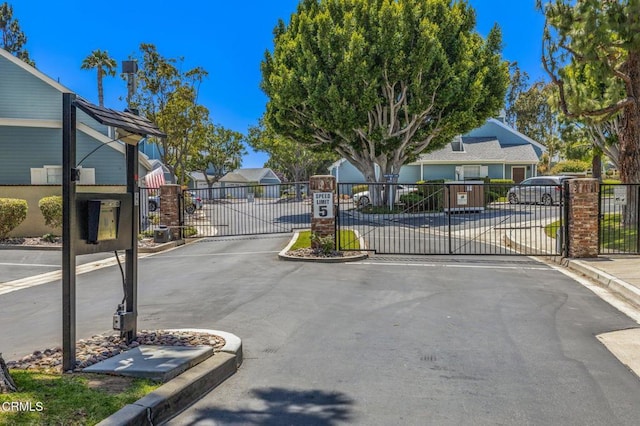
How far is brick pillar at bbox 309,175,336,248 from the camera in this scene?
13.5 meters

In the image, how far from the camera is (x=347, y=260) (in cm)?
1272

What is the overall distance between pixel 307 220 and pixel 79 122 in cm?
1073

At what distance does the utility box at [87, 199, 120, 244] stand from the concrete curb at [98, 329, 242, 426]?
158cm

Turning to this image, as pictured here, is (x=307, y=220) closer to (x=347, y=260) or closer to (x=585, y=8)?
(x=347, y=260)

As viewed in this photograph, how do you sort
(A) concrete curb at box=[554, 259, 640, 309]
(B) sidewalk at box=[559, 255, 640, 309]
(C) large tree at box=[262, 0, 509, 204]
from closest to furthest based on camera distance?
(A) concrete curb at box=[554, 259, 640, 309], (B) sidewalk at box=[559, 255, 640, 309], (C) large tree at box=[262, 0, 509, 204]

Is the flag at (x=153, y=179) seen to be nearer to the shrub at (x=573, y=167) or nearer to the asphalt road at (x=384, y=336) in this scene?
the asphalt road at (x=384, y=336)

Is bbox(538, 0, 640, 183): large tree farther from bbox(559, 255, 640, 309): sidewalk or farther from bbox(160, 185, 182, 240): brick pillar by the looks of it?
bbox(160, 185, 182, 240): brick pillar

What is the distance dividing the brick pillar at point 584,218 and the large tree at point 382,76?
41.7ft

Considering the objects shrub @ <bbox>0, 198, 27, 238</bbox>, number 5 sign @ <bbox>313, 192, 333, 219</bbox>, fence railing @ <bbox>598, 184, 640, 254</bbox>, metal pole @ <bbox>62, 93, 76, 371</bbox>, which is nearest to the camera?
metal pole @ <bbox>62, 93, 76, 371</bbox>

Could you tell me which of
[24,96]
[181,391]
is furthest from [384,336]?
[24,96]

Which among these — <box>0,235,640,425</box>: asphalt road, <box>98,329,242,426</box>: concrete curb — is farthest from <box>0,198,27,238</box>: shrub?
<box>98,329,242,426</box>: concrete curb

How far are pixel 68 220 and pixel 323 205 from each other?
29.9 feet

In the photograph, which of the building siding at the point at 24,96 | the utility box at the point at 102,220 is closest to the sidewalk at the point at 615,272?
the utility box at the point at 102,220

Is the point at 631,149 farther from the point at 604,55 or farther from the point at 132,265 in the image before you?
the point at 132,265
